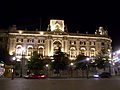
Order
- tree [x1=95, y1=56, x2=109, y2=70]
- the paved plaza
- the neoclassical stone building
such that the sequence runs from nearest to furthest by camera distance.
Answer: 1. the paved plaza
2. tree [x1=95, y1=56, x2=109, y2=70]
3. the neoclassical stone building

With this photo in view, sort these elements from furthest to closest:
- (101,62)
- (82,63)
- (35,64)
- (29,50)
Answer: (29,50), (101,62), (82,63), (35,64)

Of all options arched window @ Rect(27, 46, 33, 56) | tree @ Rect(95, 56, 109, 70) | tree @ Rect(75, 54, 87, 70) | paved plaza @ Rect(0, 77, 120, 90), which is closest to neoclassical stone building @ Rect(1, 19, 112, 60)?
arched window @ Rect(27, 46, 33, 56)

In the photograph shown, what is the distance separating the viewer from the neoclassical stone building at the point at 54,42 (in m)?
82.2

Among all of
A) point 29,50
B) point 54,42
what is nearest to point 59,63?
point 54,42

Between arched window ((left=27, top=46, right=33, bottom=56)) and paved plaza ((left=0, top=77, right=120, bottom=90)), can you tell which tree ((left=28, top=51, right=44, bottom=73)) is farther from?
paved plaza ((left=0, top=77, right=120, bottom=90))

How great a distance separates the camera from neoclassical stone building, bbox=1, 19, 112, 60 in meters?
82.2

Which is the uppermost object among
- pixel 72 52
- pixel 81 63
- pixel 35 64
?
pixel 72 52

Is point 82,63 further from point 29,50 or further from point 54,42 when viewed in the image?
point 29,50

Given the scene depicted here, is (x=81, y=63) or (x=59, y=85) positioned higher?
(x=81, y=63)

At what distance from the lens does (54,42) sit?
85.9 meters

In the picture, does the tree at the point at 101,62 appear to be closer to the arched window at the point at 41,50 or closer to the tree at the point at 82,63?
the tree at the point at 82,63

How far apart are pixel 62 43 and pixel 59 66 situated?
18.6 m

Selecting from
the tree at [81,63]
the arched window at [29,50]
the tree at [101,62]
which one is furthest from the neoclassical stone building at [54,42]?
the tree at [81,63]

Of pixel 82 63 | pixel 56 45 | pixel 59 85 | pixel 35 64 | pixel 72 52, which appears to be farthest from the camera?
pixel 72 52
